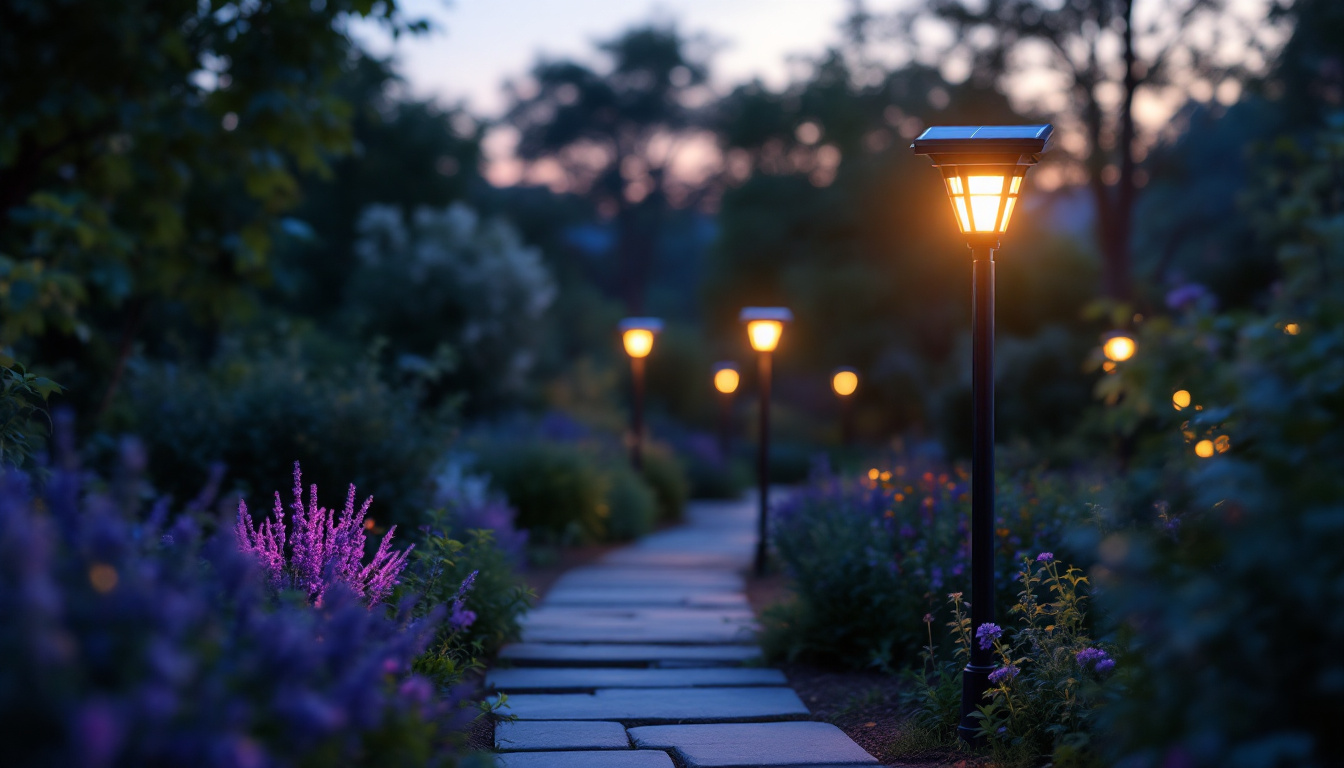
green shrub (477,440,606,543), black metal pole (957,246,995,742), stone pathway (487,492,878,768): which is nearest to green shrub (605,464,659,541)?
green shrub (477,440,606,543)

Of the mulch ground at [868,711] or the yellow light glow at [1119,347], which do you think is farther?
the yellow light glow at [1119,347]

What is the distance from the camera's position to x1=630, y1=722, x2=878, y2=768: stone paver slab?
373 cm

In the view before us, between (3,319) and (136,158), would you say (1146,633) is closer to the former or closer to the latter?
(3,319)

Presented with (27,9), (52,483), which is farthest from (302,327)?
(52,483)

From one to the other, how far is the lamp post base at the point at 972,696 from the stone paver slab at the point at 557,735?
1.32 metres

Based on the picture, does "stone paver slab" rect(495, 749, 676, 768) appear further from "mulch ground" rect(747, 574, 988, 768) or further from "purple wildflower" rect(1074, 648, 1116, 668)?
Result: "purple wildflower" rect(1074, 648, 1116, 668)

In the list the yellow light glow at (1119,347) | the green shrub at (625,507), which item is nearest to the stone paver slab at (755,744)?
the green shrub at (625,507)

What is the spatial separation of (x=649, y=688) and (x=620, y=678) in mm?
267

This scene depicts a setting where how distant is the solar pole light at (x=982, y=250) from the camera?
3.90 meters

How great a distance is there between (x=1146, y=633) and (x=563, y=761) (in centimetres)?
208

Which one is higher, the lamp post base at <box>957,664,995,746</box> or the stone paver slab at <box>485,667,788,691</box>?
the lamp post base at <box>957,664,995,746</box>

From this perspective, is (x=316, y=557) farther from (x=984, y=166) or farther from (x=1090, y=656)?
(x=984, y=166)

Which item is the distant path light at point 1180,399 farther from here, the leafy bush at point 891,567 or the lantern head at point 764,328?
the lantern head at point 764,328

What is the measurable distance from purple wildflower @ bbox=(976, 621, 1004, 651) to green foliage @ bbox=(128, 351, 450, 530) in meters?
4.09
